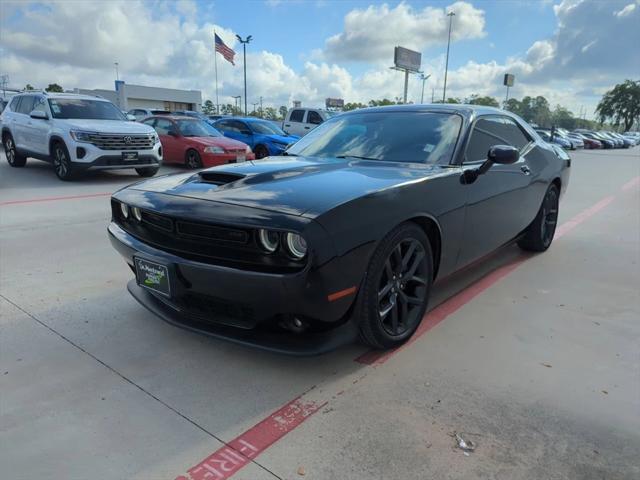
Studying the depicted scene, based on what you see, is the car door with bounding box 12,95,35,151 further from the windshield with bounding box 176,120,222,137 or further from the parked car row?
the parked car row

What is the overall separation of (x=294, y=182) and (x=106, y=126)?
775 cm

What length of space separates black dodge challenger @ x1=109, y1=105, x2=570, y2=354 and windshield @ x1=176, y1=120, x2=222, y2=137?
9269 millimetres

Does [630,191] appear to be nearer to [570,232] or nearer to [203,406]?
[570,232]

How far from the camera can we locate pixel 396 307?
8.79 ft

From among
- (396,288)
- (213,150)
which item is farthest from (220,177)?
(213,150)

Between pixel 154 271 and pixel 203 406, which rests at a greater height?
pixel 154 271

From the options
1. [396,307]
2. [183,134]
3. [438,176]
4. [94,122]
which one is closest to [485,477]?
[396,307]

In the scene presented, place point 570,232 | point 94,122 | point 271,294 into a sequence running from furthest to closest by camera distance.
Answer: point 94,122 → point 570,232 → point 271,294

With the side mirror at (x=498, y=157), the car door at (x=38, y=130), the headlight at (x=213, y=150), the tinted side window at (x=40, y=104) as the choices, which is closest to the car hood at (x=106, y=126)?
the car door at (x=38, y=130)

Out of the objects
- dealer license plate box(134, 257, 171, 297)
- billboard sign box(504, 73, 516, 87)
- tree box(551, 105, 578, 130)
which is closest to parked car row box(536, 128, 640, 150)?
billboard sign box(504, 73, 516, 87)

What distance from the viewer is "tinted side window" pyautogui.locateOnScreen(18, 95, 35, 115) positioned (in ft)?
32.5

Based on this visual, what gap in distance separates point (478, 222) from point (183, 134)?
10118 millimetres

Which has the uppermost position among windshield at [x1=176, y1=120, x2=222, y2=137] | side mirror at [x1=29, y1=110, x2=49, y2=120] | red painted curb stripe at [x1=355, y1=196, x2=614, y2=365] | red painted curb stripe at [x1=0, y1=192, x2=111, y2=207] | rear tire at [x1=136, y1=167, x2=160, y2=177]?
side mirror at [x1=29, y1=110, x2=49, y2=120]

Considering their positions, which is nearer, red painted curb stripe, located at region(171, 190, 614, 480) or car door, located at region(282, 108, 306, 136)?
red painted curb stripe, located at region(171, 190, 614, 480)
